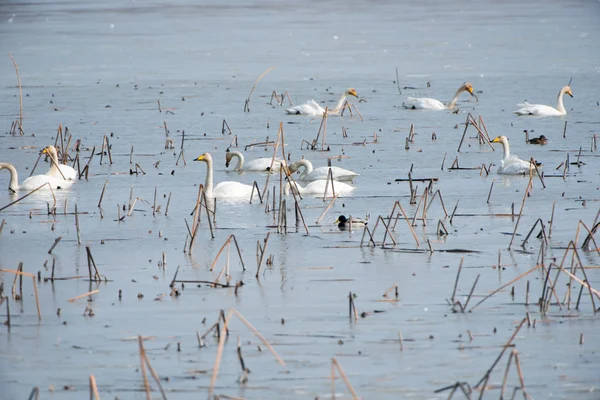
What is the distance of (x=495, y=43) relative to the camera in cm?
3591

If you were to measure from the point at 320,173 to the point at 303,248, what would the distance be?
141 inches

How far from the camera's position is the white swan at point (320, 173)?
1321cm

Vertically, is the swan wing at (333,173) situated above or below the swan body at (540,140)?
above

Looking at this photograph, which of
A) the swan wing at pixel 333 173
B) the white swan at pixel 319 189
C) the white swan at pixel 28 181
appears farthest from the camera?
the swan wing at pixel 333 173

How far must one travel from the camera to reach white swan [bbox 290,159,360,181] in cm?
1321

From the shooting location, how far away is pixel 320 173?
13250mm

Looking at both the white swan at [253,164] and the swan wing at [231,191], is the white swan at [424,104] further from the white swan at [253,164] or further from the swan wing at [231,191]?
the swan wing at [231,191]

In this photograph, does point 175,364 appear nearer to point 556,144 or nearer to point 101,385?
point 101,385

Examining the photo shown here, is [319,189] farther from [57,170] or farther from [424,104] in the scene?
[424,104]

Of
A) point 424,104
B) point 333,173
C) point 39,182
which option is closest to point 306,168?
point 333,173

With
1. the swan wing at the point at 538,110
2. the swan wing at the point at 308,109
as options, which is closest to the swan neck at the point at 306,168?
the swan wing at the point at 308,109

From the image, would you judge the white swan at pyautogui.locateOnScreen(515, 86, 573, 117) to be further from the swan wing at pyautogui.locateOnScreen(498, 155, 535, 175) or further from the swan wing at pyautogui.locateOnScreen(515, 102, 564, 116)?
the swan wing at pyautogui.locateOnScreen(498, 155, 535, 175)

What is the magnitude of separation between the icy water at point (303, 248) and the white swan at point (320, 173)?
1.00ft

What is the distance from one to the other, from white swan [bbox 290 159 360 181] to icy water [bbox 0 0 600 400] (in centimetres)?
30
